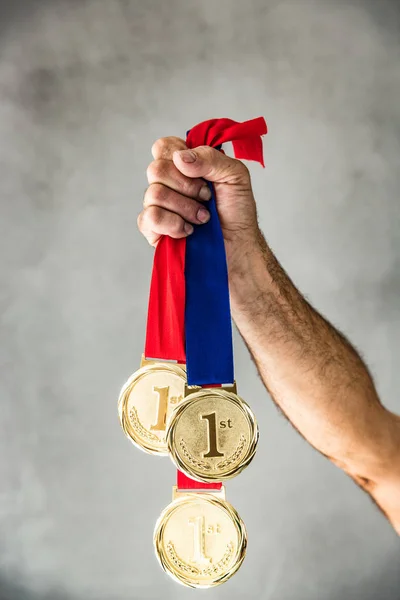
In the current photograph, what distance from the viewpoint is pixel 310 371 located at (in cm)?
183

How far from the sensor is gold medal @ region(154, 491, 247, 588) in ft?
4.20

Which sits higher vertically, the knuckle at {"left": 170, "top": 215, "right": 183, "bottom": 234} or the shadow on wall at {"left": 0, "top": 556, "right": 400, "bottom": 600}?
the knuckle at {"left": 170, "top": 215, "right": 183, "bottom": 234}

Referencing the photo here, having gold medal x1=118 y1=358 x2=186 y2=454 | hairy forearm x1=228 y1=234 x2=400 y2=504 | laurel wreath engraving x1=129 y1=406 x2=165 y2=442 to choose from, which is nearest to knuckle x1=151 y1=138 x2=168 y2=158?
hairy forearm x1=228 y1=234 x2=400 y2=504

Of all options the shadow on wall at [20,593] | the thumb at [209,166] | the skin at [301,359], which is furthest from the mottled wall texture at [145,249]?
the thumb at [209,166]

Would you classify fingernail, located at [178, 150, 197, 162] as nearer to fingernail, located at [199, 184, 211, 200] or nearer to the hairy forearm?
fingernail, located at [199, 184, 211, 200]

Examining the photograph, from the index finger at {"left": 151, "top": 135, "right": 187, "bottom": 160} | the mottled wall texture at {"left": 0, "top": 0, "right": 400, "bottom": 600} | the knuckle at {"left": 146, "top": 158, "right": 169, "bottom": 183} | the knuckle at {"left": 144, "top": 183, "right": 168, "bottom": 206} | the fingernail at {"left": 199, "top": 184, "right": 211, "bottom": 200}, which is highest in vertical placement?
the mottled wall texture at {"left": 0, "top": 0, "right": 400, "bottom": 600}

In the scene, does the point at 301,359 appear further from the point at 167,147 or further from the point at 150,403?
the point at 167,147

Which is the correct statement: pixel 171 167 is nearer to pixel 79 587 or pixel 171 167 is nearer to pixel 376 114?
pixel 376 114

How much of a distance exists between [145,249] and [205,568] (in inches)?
90.5

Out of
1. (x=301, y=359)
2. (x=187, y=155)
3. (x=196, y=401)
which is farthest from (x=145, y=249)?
(x=196, y=401)

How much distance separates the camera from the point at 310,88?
3477 mm

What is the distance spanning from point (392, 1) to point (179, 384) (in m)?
3.01

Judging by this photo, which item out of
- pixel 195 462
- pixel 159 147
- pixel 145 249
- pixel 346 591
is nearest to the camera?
pixel 195 462

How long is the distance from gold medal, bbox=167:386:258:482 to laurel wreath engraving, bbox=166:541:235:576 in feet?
0.61
